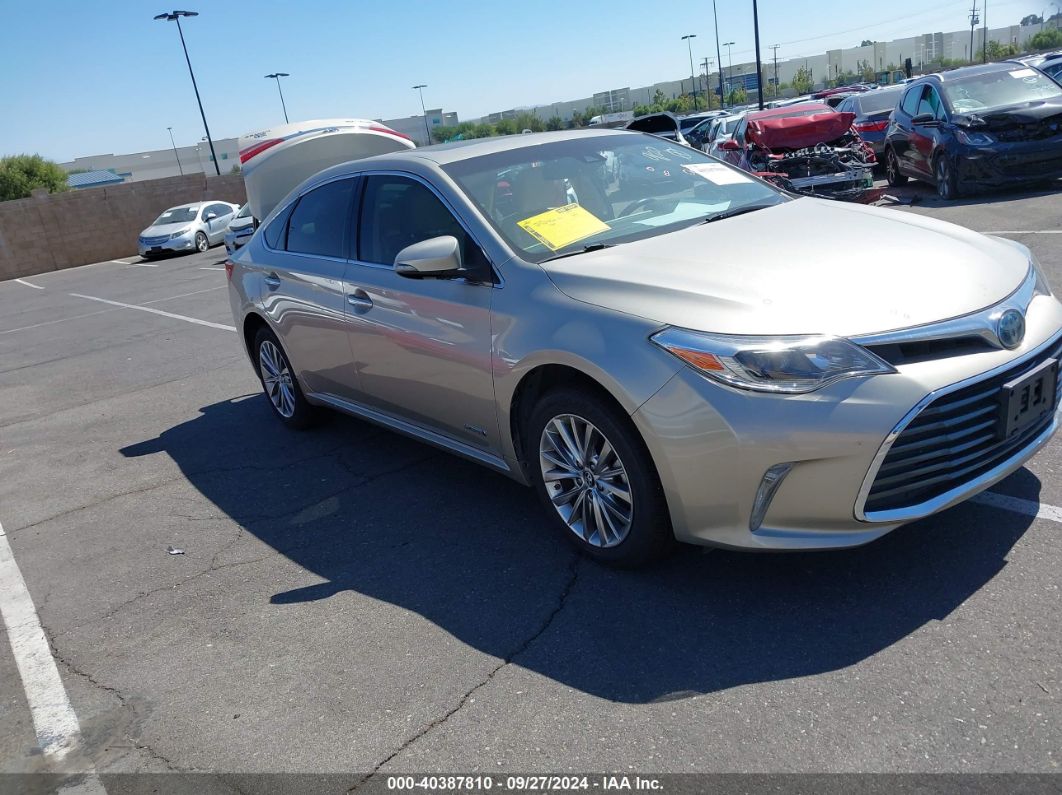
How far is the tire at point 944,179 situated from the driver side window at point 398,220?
9655mm

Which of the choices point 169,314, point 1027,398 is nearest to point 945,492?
point 1027,398

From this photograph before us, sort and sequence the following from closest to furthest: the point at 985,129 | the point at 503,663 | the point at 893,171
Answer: the point at 503,663 < the point at 985,129 < the point at 893,171

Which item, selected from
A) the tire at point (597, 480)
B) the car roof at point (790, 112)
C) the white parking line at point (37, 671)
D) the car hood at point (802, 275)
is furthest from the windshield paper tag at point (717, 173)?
the car roof at point (790, 112)

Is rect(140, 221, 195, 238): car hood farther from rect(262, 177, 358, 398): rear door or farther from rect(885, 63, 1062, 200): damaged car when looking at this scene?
rect(262, 177, 358, 398): rear door

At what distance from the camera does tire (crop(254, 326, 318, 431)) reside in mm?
6129

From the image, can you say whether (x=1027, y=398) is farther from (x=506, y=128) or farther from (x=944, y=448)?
(x=506, y=128)

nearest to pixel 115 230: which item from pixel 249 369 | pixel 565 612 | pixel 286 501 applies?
pixel 249 369

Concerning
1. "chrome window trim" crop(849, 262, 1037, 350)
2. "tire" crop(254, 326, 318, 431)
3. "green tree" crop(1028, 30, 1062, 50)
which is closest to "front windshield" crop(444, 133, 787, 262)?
"chrome window trim" crop(849, 262, 1037, 350)

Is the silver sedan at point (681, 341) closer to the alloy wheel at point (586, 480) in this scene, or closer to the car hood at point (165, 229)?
the alloy wheel at point (586, 480)

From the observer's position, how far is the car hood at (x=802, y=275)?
3.16 metres

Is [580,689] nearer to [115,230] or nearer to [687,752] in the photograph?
[687,752]

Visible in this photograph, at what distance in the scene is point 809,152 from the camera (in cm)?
1192

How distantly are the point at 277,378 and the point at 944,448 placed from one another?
14.9 ft

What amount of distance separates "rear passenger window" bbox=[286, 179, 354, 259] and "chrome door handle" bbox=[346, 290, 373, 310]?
0.30m
